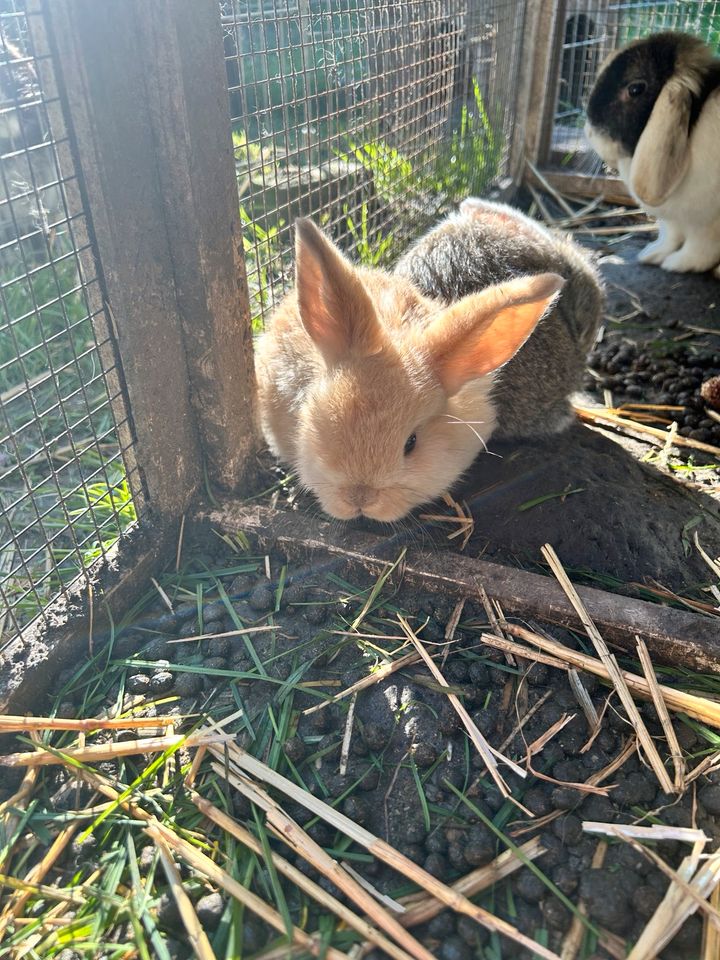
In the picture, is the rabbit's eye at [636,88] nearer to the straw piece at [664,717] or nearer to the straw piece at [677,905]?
the straw piece at [664,717]

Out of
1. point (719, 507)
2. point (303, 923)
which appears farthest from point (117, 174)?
point (719, 507)

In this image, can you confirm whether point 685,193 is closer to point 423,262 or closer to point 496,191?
point 496,191

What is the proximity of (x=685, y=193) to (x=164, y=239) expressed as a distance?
12.3ft

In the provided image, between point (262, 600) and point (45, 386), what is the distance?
1.99 metres

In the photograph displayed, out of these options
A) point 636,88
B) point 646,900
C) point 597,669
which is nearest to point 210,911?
point 646,900

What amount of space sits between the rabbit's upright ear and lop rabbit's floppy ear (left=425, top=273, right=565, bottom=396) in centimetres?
279

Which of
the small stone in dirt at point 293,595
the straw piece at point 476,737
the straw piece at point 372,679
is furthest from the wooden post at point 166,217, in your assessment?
the straw piece at point 476,737

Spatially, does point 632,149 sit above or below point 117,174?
below

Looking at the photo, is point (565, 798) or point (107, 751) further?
point (107, 751)

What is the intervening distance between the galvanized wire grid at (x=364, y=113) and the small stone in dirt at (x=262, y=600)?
1.36m

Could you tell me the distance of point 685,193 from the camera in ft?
16.4

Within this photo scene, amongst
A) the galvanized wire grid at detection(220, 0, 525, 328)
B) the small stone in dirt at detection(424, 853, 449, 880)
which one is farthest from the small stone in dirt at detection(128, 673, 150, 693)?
the galvanized wire grid at detection(220, 0, 525, 328)

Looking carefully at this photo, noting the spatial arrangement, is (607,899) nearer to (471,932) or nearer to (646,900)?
(646,900)

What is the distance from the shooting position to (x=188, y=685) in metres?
2.35
